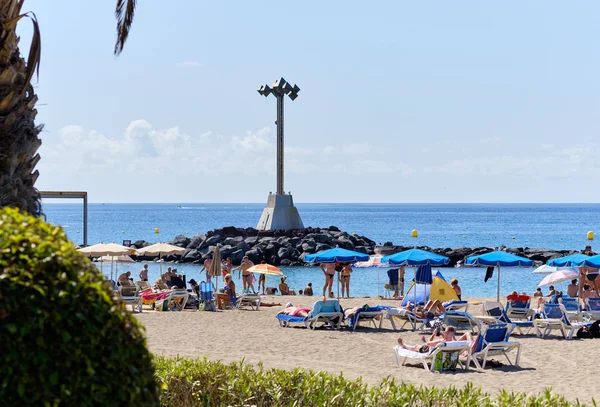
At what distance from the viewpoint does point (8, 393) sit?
2.97m

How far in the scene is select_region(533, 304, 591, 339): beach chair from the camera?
14.7 meters

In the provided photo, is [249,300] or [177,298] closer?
[177,298]

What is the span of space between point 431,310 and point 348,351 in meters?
3.64

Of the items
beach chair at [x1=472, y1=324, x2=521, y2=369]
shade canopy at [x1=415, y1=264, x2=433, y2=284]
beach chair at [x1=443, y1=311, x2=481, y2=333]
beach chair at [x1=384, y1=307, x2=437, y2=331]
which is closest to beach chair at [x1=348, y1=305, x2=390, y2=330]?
beach chair at [x1=384, y1=307, x2=437, y2=331]

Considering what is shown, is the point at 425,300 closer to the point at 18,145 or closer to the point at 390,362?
the point at 390,362

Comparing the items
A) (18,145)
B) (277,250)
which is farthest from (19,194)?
(277,250)

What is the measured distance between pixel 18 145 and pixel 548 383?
7604 mm

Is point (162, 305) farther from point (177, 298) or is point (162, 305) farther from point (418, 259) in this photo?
point (418, 259)

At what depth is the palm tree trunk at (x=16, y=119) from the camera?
225 inches

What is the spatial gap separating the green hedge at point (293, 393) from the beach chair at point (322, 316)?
8366 mm

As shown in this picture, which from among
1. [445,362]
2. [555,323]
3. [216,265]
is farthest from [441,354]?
[216,265]

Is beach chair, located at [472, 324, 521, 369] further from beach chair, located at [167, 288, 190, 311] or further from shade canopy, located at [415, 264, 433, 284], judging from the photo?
beach chair, located at [167, 288, 190, 311]

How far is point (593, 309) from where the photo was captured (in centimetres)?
1650

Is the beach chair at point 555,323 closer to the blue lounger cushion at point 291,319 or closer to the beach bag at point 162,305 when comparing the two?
the blue lounger cushion at point 291,319
